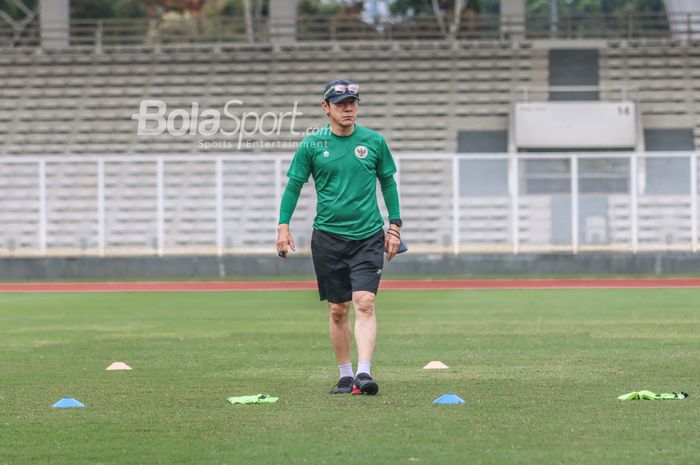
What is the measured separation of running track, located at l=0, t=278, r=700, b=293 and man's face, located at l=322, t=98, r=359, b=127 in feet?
51.5

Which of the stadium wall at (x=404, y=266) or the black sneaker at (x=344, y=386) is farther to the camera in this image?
the stadium wall at (x=404, y=266)

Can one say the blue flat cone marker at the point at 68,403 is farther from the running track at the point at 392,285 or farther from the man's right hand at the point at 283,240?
the running track at the point at 392,285

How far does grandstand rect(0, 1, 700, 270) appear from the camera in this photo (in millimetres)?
30375

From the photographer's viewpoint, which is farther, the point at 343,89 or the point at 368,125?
the point at 368,125

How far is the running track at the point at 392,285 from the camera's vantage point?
24859 mm

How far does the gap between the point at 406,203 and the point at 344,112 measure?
21.8 metres

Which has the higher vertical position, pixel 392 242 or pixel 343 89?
pixel 343 89

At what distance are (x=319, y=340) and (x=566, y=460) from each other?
7416 millimetres

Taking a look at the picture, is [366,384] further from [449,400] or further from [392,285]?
[392,285]

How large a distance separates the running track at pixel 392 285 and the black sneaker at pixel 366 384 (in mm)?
15648

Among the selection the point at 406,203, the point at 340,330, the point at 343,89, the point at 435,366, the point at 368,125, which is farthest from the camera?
the point at 368,125
